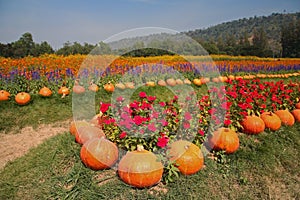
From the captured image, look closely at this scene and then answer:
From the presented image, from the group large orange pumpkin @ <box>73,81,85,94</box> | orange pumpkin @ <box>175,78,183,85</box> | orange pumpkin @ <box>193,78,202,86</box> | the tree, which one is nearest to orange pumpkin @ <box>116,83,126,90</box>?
large orange pumpkin @ <box>73,81,85,94</box>

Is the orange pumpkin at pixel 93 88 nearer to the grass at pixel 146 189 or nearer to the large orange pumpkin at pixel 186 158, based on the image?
the grass at pixel 146 189

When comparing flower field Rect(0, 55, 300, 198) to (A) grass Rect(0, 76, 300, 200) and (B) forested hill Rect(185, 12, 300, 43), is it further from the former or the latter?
(B) forested hill Rect(185, 12, 300, 43)

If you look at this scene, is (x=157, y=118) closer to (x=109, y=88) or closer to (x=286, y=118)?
(x=286, y=118)

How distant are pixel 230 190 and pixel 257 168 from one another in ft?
2.59

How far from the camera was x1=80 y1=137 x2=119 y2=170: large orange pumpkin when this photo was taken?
10.7 feet

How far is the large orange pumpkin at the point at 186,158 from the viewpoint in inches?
130

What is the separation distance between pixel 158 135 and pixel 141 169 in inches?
24.3

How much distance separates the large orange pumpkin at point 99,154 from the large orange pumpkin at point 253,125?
9.05 ft

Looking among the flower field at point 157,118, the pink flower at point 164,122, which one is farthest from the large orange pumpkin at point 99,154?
the pink flower at point 164,122

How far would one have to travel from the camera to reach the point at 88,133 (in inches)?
148

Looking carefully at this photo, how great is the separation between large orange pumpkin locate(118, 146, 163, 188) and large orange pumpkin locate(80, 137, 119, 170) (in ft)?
0.91

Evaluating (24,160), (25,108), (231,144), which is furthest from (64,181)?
(25,108)

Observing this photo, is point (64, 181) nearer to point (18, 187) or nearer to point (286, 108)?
point (18, 187)

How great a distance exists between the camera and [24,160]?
12.4ft
